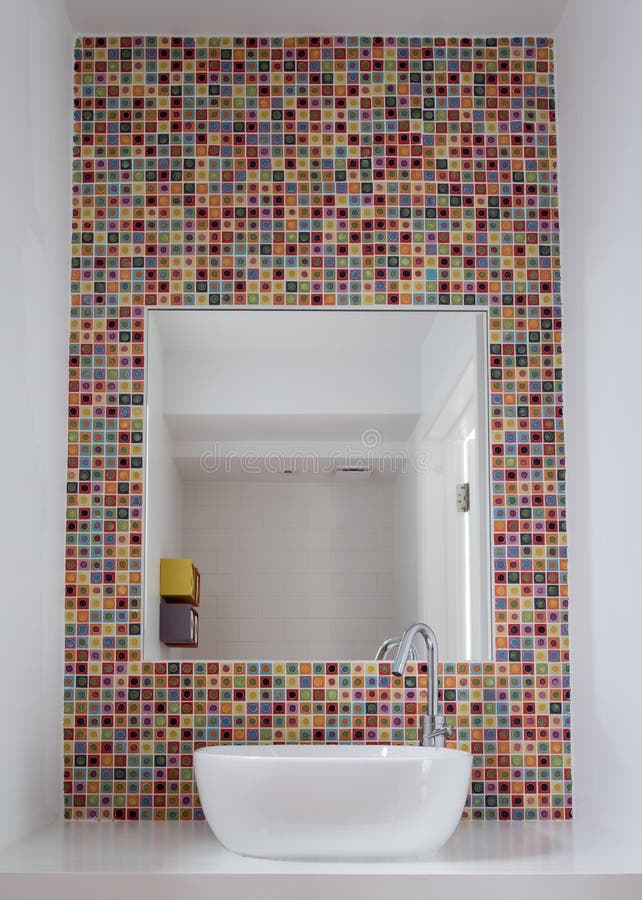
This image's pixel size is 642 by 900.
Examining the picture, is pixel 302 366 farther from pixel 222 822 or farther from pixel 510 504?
pixel 222 822

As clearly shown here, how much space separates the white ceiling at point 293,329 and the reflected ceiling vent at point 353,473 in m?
0.25

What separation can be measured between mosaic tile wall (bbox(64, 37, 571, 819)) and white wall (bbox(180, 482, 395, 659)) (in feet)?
0.20

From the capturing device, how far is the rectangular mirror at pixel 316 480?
2441 mm

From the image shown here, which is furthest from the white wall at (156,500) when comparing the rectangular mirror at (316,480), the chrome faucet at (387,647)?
the chrome faucet at (387,647)

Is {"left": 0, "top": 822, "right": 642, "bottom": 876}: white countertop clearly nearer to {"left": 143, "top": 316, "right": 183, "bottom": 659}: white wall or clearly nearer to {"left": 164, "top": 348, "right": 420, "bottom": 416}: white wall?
{"left": 143, "top": 316, "right": 183, "bottom": 659}: white wall

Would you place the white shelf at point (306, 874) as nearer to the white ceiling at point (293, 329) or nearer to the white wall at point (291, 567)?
the white wall at point (291, 567)

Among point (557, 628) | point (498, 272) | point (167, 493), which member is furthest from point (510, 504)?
point (167, 493)

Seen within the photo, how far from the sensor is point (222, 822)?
6.29ft

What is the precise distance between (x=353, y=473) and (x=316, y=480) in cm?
8

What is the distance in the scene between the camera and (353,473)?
2482 mm

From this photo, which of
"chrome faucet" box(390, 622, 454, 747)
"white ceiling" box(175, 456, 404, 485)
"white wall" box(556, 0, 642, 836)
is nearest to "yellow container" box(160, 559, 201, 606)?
"white ceiling" box(175, 456, 404, 485)

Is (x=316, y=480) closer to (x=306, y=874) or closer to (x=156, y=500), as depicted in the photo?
(x=156, y=500)

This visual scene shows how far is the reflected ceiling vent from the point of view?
8.14 ft

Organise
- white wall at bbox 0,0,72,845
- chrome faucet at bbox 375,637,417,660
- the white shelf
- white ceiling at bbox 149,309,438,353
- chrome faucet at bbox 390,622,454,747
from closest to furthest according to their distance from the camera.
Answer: the white shelf
white wall at bbox 0,0,72,845
chrome faucet at bbox 390,622,454,747
chrome faucet at bbox 375,637,417,660
white ceiling at bbox 149,309,438,353
